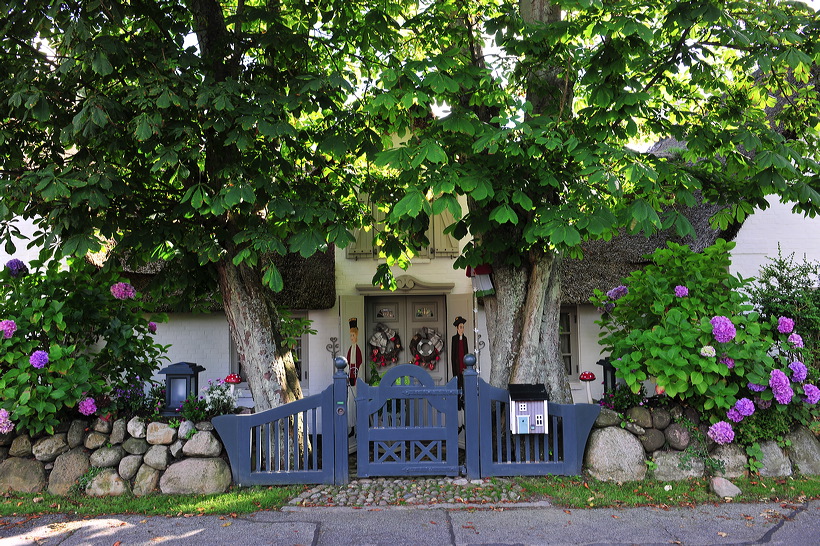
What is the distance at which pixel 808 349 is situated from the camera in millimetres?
6664

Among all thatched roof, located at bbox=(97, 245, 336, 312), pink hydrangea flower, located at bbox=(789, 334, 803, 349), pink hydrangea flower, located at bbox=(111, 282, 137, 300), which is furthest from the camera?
thatched roof, located at bbox=(97, 245, 336, 312)

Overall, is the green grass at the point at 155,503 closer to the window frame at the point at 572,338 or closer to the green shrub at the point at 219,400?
the green shrub at the point at 219,400

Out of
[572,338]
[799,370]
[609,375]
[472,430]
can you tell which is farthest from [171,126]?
[572,338]

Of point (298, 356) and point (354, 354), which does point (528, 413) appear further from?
point (298, 356)

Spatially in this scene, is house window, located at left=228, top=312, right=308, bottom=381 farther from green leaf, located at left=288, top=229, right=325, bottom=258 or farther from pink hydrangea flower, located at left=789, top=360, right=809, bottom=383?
pink hydrangea flower, located at left=789, top=360, right=809, bottom=383

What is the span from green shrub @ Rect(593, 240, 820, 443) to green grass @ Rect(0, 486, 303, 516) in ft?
12.6

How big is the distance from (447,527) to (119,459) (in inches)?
139

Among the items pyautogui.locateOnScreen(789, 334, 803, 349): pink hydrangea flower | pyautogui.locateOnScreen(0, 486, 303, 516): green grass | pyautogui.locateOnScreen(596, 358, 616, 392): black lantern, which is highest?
pyautogui.locateOnScreen(789, 334, 803, 349): pink hydrangea flower

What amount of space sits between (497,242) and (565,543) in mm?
3341

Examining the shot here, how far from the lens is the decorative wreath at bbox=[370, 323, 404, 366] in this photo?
10.6 m

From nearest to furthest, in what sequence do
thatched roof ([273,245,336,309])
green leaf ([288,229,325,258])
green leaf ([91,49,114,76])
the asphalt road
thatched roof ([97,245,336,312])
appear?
the asphalt road < green leaf ([91,49,114,76]) < green leaf ([288,229,325,258]) < thatched roof ([97,245,336,312]) < thatched roof ([273,245,336,309])

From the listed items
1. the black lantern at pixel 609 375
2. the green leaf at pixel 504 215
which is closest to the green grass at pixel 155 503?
the green leaf at pixel 504 215

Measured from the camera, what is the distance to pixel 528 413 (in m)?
6.23

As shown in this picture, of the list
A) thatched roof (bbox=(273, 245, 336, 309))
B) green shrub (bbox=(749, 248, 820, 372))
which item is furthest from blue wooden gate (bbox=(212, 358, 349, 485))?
green shrub (bbox=(749, 248, 820, 372))
